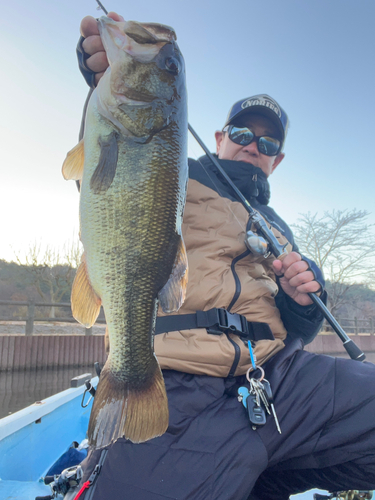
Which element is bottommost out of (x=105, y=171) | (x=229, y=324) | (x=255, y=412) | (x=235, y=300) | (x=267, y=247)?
(x=255, y=412)

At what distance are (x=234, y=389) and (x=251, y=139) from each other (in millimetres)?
1626

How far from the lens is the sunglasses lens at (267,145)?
2354mm

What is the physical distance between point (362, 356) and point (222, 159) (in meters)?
1.46

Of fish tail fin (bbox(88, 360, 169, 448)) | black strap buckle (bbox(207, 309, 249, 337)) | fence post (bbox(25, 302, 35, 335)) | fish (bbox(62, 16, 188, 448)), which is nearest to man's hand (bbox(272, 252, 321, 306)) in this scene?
black strap buckle (bbox(207, 309, 249, 337))

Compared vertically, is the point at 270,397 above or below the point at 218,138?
below

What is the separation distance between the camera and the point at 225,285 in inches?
63.5

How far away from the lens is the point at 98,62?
4.97ft

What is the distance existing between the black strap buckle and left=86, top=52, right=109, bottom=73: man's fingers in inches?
47.7

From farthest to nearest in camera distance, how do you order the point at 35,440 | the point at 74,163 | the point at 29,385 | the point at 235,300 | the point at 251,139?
the point at 29,385, the point at 35,440, the point at 251,139, the point at 235,300, the point at 74,163

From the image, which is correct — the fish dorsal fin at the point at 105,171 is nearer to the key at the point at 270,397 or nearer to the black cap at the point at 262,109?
the key at the point at 270,397

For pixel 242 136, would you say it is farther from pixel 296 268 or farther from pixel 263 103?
pixel 296 268

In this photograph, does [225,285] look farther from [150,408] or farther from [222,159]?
[222,159]

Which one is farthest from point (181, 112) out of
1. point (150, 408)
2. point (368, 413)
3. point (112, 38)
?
point (368, 413)

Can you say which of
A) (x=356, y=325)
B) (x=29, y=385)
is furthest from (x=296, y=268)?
(x=356, y=325)
